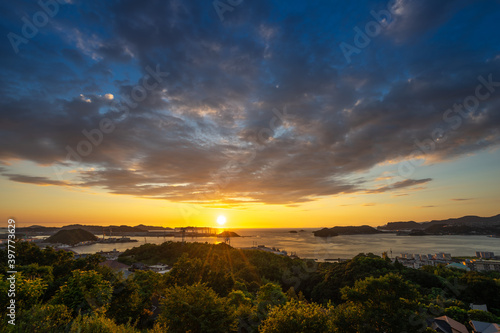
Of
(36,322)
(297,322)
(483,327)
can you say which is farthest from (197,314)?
(483,327)

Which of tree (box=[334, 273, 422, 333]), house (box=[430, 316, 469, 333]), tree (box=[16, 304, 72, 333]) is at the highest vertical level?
tree (box=[16, 304, 72, 333])

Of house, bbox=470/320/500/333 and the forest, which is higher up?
the forest

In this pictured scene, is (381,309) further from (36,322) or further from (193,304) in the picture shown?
(36,322)

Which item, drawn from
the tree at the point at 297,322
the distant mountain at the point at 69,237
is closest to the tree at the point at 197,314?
the tree at the point at 297,322

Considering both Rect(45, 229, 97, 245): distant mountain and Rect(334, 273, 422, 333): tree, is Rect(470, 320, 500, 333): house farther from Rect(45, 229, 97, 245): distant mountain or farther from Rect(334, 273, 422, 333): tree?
Rect(45, 229, 97, 245): distant mountain

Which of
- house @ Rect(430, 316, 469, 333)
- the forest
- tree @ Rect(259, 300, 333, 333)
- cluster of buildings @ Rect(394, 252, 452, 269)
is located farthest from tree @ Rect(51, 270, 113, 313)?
cluster of buildings @ Rect(394, 252, 452, 269)

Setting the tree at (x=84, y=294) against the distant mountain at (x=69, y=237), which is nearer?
the tree at (x=84, y=294)

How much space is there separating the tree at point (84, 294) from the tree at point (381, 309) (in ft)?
54.9

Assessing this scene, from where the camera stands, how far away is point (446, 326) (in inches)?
909

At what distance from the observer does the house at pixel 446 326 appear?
2250 centimetres

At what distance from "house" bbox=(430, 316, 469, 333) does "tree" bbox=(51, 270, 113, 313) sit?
30.0 metres

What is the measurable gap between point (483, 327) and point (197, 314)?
92.4ft

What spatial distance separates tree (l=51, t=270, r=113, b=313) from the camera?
16.2m

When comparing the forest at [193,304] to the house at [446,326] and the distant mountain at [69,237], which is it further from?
the distant mountain at [69,237]
